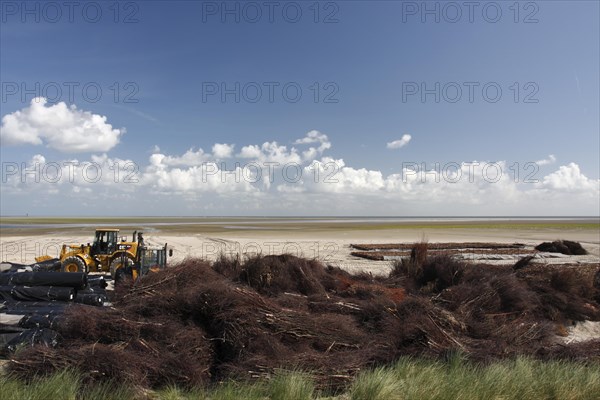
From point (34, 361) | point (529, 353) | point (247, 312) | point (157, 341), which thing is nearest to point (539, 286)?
point (529, 353)

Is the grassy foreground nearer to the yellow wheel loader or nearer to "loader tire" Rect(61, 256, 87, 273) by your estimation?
the yellow wheel loader

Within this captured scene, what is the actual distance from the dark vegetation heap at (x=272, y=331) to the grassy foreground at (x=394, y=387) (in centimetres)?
26

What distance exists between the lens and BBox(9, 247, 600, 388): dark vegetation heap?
5930mm

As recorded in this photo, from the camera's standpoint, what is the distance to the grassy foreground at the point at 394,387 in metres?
5.18

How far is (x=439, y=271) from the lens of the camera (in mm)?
11406

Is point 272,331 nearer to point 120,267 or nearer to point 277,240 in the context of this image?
point 120,267

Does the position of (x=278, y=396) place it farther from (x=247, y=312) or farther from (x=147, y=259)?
(x=147, y=259)

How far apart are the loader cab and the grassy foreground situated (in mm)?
11218

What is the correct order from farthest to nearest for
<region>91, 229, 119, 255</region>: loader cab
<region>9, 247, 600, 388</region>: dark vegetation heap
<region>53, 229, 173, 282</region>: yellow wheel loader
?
<region>91, 229, 119, 255</region>: loader cab
<region>53, 229, 173, 282</region>: yellow wheel loader
<region>9, 247, 600, 388</region>: dark vegetation heap

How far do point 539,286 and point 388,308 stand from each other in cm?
519

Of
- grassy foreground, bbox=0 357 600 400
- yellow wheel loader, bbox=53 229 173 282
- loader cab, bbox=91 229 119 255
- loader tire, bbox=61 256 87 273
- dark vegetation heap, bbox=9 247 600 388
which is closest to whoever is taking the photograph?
grassy foreground, bbox=0 357 600 400

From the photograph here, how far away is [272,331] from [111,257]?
36.7ft

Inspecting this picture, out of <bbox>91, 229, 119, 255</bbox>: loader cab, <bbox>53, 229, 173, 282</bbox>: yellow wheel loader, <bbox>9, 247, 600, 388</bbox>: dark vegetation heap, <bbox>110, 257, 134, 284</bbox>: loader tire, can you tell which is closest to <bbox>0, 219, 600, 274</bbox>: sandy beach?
<bbox>53, 229, 173, 282</bbox>: yellow wheel loader

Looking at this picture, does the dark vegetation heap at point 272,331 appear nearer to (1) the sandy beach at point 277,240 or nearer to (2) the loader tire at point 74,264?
(1) the sandy beach at point 277,240
